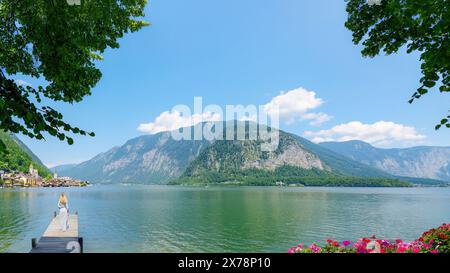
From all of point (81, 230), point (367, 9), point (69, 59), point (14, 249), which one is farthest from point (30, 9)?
point (81, 230)

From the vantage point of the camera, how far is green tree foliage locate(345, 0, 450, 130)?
6.71 meters

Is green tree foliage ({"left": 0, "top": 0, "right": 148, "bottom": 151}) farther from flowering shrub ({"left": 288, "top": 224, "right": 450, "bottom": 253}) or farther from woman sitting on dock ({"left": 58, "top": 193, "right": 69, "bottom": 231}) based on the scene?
woman sitting on dock ({"left": 58, "top": 193, "right": 69, "bottom": 231})

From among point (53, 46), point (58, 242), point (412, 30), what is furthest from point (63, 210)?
point (412, 30)

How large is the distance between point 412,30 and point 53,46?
10.6 m

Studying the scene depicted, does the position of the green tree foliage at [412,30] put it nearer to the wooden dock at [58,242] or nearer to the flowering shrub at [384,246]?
the flowering shrub at [384,246]

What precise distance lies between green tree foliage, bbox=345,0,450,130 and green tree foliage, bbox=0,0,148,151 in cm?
763

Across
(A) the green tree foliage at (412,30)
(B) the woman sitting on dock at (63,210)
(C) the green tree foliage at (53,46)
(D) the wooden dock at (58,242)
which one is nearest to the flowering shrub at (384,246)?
(A) the green tree foliage at (412,30)

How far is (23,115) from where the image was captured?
20.7 ft

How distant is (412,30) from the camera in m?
9.68

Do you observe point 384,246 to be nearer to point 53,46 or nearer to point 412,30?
point 412,30

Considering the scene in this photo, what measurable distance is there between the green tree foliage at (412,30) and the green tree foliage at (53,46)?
763 cm
